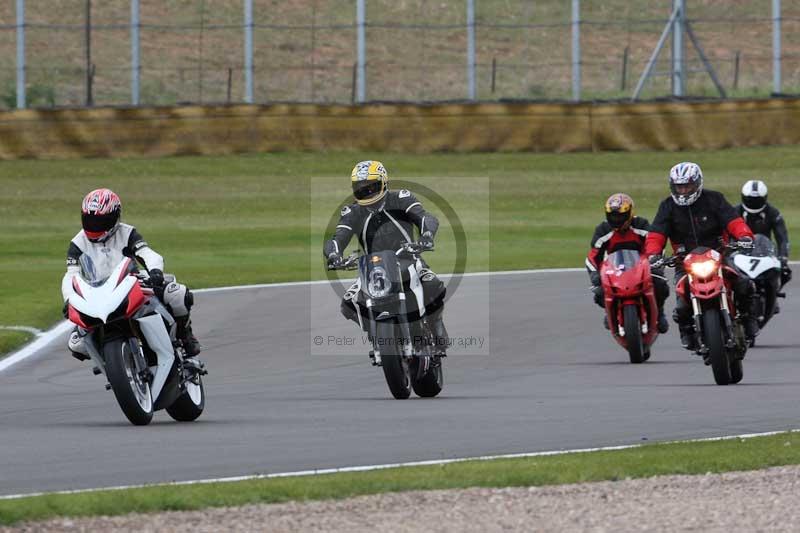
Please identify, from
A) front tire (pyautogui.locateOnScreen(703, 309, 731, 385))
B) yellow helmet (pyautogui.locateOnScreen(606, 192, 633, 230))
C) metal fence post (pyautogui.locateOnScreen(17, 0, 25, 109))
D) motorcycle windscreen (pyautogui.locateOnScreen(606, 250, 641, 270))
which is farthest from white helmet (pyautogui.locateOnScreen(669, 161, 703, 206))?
metal fence post (pyautogui.locateOnScreen(17, 0, 25, 109))

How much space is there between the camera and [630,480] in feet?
30.3

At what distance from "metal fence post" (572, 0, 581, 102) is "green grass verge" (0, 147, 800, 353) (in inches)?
61.5

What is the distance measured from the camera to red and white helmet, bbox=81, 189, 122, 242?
1186 centimetres

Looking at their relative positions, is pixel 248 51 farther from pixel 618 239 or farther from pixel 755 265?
pixel 755 265

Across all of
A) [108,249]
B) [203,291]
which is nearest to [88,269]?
[108,249]

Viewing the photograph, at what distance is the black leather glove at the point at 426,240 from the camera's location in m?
13.1

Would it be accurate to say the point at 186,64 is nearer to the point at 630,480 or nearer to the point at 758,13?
the point at 758,13

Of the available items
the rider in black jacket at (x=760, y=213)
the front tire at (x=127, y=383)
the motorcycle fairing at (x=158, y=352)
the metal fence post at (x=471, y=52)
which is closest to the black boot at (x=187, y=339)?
the motorcycle fairing at (x=158, y=352)

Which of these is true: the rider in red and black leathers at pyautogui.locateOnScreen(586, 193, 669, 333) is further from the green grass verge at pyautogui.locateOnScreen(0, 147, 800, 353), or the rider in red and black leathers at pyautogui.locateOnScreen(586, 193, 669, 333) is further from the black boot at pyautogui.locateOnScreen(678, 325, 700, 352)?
the green grass verge at pyautogui.locateOnScreen(0, 147, 800, 353)

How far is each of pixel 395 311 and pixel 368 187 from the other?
1108mm

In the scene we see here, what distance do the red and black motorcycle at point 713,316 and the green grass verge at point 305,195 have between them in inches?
524

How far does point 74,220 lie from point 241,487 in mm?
24113

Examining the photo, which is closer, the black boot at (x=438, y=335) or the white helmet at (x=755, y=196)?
the black boot at (x=438, y=335)

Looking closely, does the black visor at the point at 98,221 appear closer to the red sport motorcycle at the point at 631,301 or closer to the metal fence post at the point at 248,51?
the red sport motorcycle at the point at 631,301
